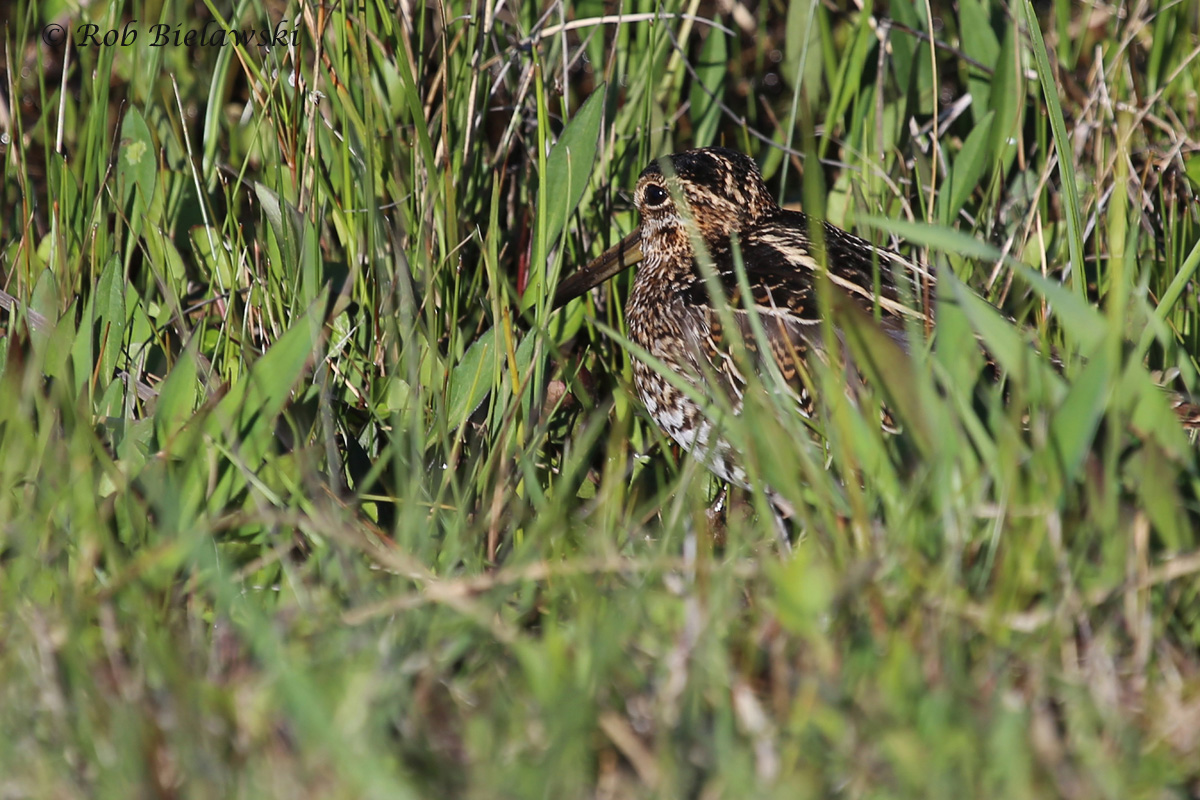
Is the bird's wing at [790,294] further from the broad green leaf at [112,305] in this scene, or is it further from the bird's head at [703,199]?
the broad green leaf at [112,305]

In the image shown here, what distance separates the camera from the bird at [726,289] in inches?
96.5

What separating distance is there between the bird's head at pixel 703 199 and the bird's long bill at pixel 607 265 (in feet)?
0.11

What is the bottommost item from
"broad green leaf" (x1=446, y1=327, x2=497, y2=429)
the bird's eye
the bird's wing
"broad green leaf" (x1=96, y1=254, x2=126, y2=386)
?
"broad green leaf" (x1=446, y1=327, x2=497, y2=429)

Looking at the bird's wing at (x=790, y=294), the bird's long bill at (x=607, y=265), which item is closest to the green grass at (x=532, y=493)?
the bird's long bill at (x=607, y=265)

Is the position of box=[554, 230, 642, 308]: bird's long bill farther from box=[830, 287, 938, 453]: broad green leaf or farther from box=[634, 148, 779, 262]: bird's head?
box=[830, 287, 938, 453]: broad green leaf

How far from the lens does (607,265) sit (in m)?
3.18

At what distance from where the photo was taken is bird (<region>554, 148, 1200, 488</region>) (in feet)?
8.04

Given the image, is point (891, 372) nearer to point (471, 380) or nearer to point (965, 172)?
point (471, 380)

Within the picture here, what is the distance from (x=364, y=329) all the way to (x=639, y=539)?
1.07 m

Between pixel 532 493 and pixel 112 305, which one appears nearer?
pixel 532 493

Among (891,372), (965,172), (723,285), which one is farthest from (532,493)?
(965,172)

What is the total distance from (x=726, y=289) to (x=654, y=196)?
41 cm
